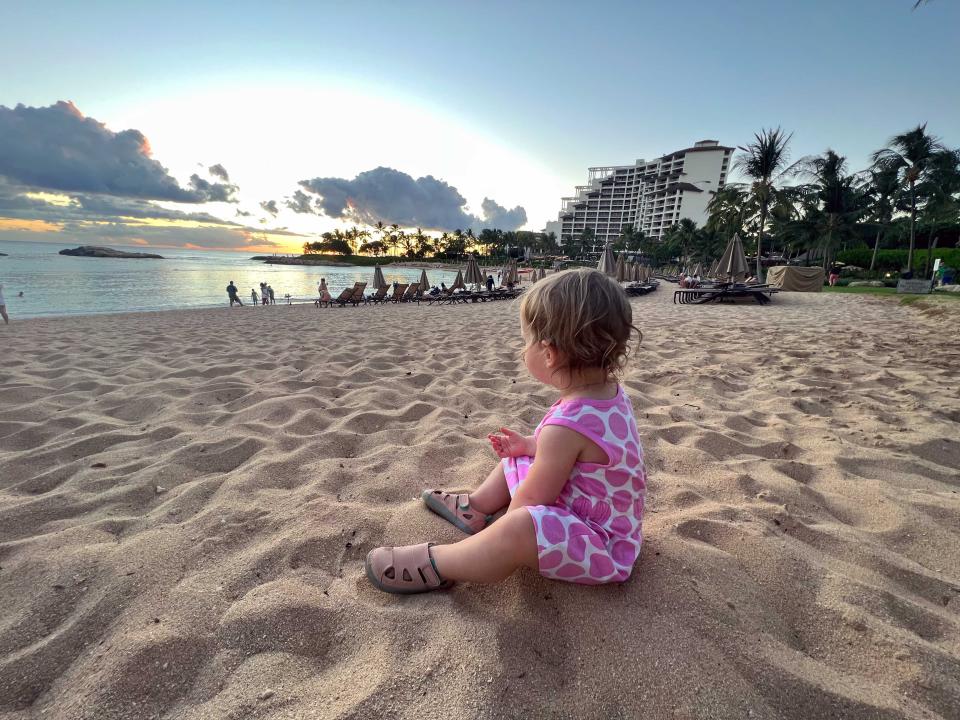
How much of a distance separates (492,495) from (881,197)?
5094 centimetres

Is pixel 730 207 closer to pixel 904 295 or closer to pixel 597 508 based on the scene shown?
pixel 904 295

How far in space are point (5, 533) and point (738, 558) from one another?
9.08 feet

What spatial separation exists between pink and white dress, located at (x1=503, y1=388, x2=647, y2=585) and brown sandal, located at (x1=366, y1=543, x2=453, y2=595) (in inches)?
14.1

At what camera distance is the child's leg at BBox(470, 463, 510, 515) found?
65.8 inches

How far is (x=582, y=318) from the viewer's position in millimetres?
1248

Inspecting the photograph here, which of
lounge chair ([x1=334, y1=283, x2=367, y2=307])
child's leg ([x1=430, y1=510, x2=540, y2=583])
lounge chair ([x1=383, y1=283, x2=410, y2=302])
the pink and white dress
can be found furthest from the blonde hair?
lounge chair ([x1=383, y1=283, x2=410, y2=302])

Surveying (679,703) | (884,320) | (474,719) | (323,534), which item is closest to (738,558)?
(679,703)

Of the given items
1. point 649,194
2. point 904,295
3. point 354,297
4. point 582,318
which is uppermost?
point 649,194

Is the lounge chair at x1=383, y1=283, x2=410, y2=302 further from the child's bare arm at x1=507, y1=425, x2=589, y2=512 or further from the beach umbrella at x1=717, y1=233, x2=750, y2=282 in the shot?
the child's bare arm at x1=507, y1=425, x2=589, y2=512

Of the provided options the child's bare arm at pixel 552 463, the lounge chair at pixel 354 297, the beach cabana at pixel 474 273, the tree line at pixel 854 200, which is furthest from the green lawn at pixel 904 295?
the lounge chair at pixel 354 297

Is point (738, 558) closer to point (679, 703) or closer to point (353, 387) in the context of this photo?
point (679, 703)

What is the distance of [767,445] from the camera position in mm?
2371

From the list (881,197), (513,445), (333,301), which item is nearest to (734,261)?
(333,301)

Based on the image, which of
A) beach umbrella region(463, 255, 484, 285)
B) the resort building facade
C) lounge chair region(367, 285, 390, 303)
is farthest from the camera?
the resort building facade
